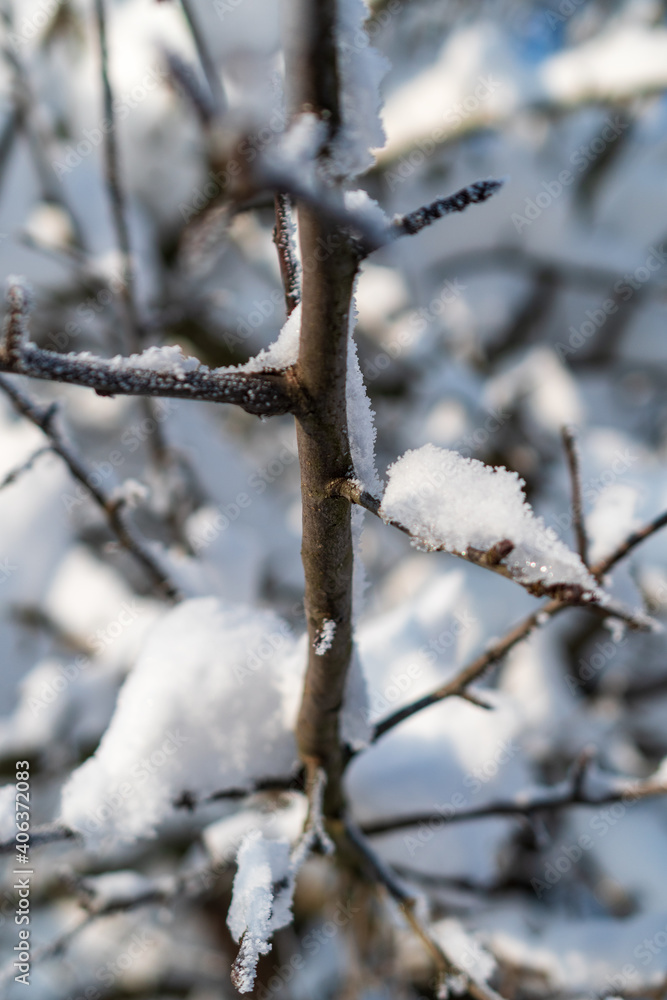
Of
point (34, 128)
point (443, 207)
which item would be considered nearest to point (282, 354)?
point (443, 207)

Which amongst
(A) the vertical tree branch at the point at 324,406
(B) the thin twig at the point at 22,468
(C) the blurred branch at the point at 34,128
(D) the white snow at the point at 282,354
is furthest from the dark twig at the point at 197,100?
(C) the blurred branch at the point at 34,128

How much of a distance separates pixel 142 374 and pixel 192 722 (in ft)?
2.28

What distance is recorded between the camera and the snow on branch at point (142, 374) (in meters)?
0.40

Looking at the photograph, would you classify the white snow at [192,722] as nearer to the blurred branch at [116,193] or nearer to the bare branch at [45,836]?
the bare branch at [45,836]

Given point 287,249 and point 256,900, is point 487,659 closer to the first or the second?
point 256,900

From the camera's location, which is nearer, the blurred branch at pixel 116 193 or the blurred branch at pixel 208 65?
the blurred branch at pixel 208 65

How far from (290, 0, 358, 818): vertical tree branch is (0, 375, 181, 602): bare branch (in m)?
0.52

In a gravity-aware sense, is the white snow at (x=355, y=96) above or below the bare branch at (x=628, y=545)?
above

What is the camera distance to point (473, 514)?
41cm

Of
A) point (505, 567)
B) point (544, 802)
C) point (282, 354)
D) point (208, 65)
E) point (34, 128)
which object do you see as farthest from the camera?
point (34, 128)

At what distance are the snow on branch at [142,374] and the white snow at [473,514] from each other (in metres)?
0.12

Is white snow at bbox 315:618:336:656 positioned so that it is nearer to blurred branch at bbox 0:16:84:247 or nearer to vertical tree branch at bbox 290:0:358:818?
vertical tree branch at bbox 290:0:358:818

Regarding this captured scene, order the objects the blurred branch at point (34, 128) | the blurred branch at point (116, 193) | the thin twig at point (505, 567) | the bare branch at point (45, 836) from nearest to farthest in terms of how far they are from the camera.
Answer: the thin twig at point (505, 567)
the bare branch at point (45, 836)
the blurred branch at point (116, 193)
the blurred branch at point (34, 128)

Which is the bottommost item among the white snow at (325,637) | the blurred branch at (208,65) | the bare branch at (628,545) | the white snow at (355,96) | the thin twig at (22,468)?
the white snow at (325,637)
